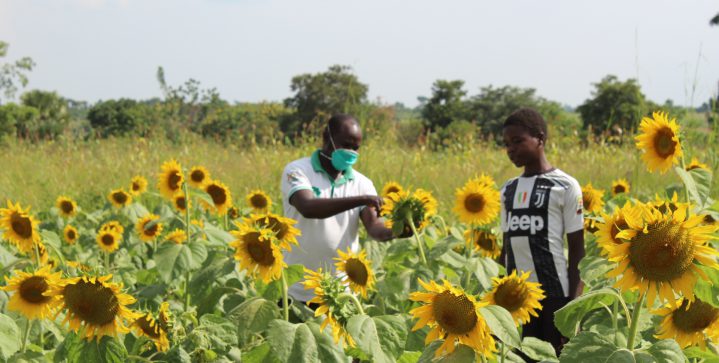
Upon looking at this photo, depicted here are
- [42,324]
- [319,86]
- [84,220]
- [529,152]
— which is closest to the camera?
[42,324]

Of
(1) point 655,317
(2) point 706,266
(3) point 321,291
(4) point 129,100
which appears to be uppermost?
(2) point 706,266

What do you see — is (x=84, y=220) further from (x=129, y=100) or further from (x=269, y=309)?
(x=129, y=100)

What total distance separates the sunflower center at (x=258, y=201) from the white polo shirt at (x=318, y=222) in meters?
1.13

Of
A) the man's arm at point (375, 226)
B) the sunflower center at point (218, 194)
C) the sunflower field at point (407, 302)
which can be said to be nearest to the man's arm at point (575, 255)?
the sunflower field at point (407, 302)

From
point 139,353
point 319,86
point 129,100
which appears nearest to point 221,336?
point 139,353

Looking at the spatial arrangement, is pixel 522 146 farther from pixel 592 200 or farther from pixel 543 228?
pixel 592 200

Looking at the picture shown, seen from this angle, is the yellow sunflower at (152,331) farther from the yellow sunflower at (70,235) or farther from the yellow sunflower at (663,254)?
the yellow sunflower at (70,235)

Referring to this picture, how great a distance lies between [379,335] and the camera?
1.59 metres

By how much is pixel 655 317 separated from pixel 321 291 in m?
0.86

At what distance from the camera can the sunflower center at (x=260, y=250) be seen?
1.94 m

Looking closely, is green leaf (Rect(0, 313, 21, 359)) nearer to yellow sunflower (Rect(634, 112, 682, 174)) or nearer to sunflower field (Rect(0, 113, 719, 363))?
sunflower field (Rect(0, 113, 719, 363))

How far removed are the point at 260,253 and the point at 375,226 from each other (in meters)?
1.18

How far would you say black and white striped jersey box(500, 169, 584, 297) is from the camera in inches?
114

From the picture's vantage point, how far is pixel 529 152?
119 inches
